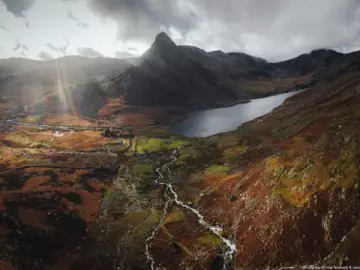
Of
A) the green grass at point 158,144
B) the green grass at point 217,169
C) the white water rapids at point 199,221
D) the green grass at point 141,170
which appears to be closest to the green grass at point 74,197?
the white water rapids at point 199,221

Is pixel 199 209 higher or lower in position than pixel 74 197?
lower

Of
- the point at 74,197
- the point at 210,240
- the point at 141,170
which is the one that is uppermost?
the point at 141,170

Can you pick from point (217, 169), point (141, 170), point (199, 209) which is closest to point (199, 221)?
point (199, 209)

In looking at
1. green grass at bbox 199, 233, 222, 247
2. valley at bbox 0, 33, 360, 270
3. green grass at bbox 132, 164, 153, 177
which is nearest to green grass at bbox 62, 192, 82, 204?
valley at bbox 0, 33, 360, 270

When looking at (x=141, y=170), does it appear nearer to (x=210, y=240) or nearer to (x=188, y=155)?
(x=188, y=155)

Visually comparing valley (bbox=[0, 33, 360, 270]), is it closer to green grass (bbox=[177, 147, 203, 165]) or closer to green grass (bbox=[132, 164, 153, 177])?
green grass (bbox=[132, 164, 153, 177])

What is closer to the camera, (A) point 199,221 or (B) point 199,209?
(A) point 199,221

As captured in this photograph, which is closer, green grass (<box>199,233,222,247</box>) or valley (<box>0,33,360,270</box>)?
valley (<box>0,33,360,270</box>)

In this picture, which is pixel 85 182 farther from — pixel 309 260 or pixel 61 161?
pixel 309 260

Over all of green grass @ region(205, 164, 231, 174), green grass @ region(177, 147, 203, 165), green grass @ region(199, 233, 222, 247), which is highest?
green grass @ region(177, 147, 203, 165)

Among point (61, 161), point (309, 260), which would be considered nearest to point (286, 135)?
point (309, 260)

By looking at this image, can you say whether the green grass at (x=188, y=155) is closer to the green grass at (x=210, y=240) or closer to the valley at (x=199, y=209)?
the valley at (x=199, y=209)
